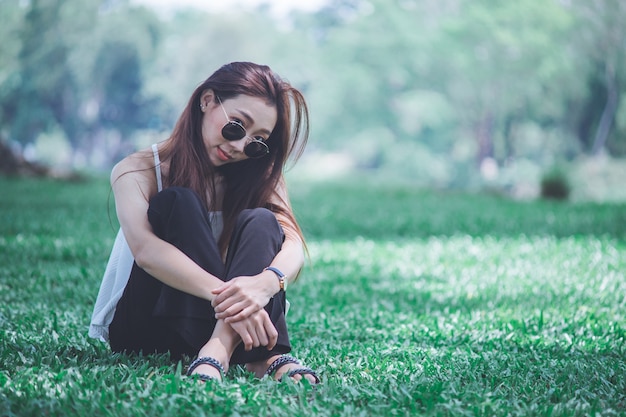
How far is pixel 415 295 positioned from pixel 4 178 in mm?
10019

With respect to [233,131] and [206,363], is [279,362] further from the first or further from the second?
[233,131]

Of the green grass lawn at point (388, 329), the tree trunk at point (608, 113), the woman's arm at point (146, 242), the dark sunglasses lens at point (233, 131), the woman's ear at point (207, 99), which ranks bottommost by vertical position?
the tree trunk at point (608, 113)

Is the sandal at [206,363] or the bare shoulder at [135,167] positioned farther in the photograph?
the bare shoulder at [135,167]

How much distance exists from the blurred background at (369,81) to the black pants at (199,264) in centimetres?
1200

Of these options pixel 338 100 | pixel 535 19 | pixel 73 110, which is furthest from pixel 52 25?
pixel 535 19

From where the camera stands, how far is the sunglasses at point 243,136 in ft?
8.13

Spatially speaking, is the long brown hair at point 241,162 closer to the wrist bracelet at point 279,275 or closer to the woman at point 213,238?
the woman at point 213,238

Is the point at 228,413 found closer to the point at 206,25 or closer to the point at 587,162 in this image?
the point at 587,162

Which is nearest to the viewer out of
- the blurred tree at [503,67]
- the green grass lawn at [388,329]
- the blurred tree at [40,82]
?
the green grass lawn at [388,329]

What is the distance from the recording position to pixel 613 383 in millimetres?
2434

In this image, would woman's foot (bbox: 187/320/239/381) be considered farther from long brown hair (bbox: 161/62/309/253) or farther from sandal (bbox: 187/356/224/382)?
long brown hair (bbox: 161/62/309/253)

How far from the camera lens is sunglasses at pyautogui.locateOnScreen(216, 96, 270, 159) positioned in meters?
2.48

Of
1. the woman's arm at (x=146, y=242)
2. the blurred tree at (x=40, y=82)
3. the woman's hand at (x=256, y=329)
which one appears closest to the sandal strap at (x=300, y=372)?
the woman's hand at (x=256, y=329)

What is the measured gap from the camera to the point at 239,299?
2.18m
